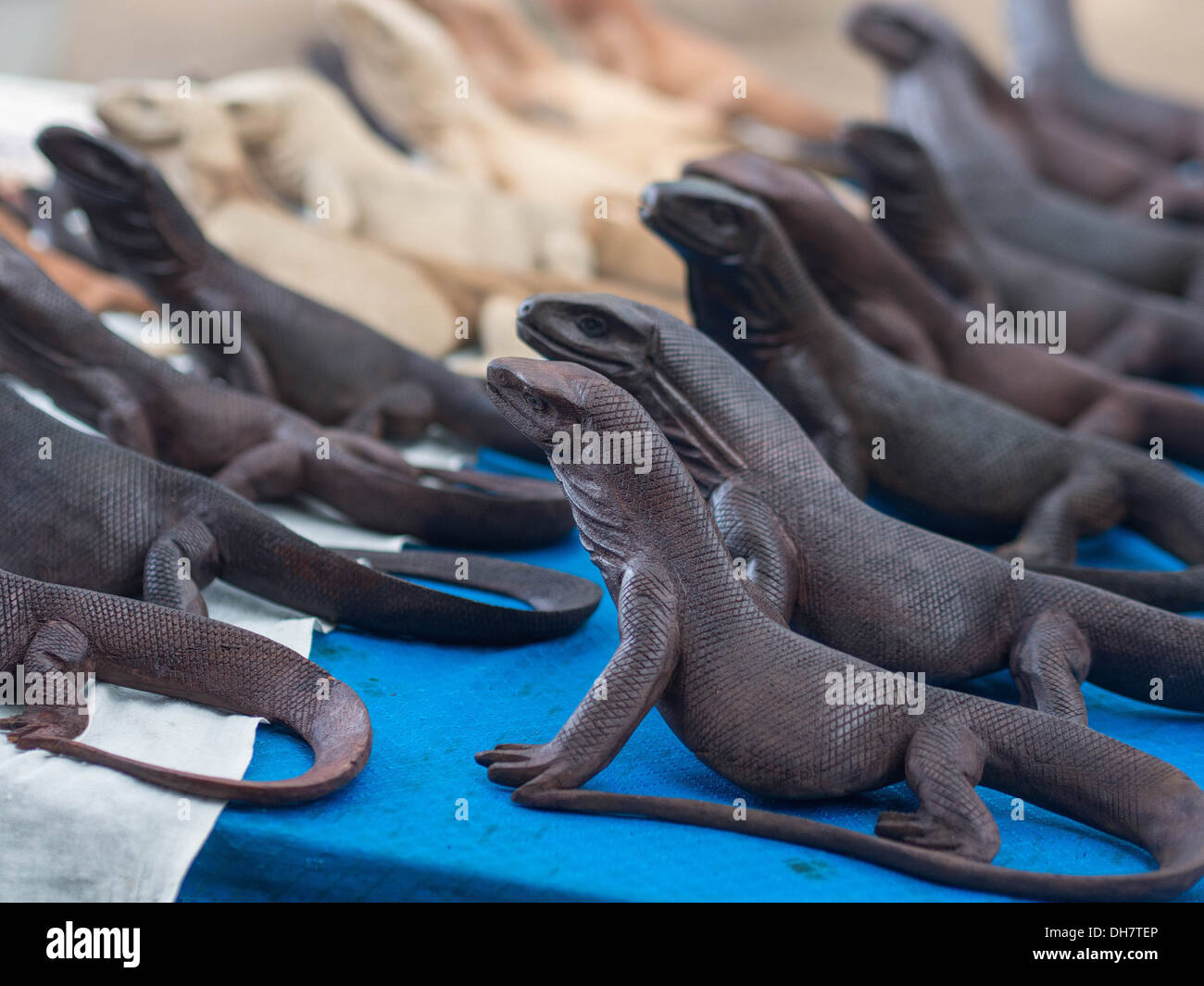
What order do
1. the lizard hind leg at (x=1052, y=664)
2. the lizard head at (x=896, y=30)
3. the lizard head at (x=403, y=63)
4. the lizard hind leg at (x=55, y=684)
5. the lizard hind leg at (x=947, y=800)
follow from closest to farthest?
the lizard hind leg at (x=947, y=800), the lizard hind leg at (x=55, y=684), the lizard hind leg at (x=1052, y=664), the lizard head at (x=896, y=30), the lizard head at (x=403, y=63)

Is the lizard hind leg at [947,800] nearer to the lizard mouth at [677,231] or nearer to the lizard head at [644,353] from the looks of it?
the lizard head at [644,353]

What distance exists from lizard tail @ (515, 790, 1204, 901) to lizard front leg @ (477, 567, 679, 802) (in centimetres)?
4

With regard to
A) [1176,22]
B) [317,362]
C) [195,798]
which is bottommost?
[195,798]

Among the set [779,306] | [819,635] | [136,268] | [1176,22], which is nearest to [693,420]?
[819,635]

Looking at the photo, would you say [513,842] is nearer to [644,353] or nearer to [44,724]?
[44,724]

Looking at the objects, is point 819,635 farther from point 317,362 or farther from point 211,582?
point 317,362

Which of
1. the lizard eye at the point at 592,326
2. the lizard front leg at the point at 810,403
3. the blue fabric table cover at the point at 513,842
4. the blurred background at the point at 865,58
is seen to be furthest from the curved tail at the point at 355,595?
the blurred background at the point at 865,58

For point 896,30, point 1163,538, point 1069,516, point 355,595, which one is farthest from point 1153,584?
point 896,30

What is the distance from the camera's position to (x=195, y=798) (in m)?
1.81

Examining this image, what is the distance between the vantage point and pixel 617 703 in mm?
1851

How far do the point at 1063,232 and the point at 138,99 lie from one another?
376 centimetres

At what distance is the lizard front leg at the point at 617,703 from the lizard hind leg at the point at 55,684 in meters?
0.72

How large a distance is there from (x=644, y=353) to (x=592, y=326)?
0.36 feet

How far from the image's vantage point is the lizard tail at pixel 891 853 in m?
1.64
